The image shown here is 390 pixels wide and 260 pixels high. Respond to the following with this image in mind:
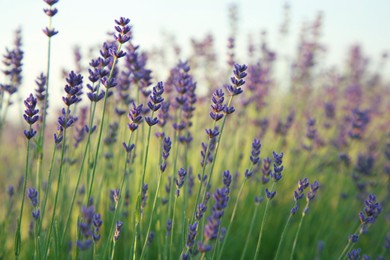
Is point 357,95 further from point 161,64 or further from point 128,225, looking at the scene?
point 128,225

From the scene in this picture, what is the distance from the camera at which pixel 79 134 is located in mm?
2945

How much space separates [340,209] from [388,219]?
0.52m

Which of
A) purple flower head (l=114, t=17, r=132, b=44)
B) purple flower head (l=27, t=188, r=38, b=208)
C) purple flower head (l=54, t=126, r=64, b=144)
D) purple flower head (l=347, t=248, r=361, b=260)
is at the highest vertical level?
purple flower head (l=114, t=17, r=132, b=44)

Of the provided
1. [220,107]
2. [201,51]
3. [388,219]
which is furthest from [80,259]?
[201,51]

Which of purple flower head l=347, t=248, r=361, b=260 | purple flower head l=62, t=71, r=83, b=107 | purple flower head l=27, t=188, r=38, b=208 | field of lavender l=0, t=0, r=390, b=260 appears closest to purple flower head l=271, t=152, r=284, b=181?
field of lavender l=0, t=0, r=390, b=260

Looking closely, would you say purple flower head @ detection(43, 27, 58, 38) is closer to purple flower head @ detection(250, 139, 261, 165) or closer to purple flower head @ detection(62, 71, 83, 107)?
purple flower head @ detection(62, 71, 83, 107)

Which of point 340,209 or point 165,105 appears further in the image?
point 340,209

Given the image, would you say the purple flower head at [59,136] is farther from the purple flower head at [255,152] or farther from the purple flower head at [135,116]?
the purple flower head at [255,152]

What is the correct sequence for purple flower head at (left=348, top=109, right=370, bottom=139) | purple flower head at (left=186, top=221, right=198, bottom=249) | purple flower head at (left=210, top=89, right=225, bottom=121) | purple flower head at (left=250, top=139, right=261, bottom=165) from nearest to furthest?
purple flower head at (left=186, top=221, right=198, bottom=249) < purple flower head at (left=210, top=89, right=225, bottom=121) < purple flower head at (left=250, top=139, right=261, bottom=165) < purple flower head at (left=348, top=109, right=370, bottom=139)

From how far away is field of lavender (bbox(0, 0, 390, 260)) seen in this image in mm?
2061

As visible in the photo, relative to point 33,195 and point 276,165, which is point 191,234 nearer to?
point 276,165

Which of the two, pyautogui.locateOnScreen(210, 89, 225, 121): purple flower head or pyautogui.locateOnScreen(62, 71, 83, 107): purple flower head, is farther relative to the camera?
pyautogui.locateOnScreen(210, 89, 225, 121): purple flower head

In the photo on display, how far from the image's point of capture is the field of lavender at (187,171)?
6.76 feet

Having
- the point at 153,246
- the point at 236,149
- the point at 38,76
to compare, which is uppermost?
the point at 38,76
